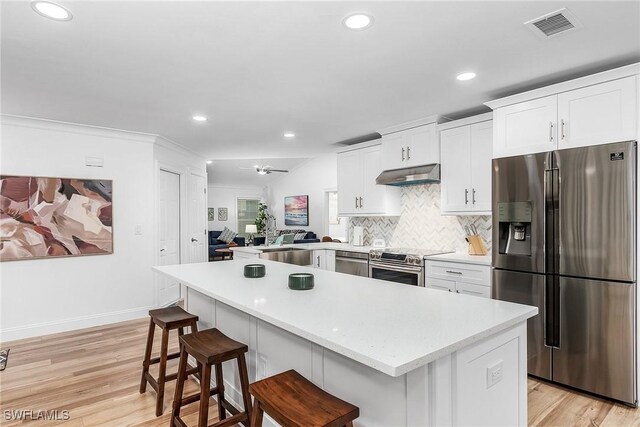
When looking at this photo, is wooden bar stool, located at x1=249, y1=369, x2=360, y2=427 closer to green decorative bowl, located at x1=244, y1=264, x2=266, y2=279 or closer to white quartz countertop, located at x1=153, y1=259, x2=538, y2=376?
white quartz countertop, located at x1=153, y1=259, x2=538, y2=376

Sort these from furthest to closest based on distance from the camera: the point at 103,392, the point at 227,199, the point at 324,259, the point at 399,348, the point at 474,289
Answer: the point at 227,199 → the point at 324,259 → the point at 474,289 → the point at 103,392 → the point at 399,348

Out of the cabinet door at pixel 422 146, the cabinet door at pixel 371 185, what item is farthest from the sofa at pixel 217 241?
the cabinet door at pixel 422 146

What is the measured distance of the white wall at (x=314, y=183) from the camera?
→ 9.79 m

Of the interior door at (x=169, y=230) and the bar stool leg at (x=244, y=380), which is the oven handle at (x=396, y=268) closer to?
the bar stool leg at (x=244, y=380)

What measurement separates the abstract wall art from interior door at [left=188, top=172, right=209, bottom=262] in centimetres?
156

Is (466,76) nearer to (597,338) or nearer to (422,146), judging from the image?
(422,146)

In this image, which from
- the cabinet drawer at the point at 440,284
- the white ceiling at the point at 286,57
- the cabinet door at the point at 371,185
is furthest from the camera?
the cabinet door at the point at 371,185

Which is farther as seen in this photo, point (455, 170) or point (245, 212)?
point (245, 212)

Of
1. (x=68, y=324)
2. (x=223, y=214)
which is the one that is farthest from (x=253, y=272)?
(x=223, y=214)

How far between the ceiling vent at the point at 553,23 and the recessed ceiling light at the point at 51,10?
2510 mm

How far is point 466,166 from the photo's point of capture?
3744 millimetres

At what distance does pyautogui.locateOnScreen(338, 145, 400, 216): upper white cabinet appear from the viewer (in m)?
4.74


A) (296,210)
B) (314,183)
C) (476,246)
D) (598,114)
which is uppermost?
(314,183)

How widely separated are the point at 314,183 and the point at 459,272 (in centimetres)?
712
